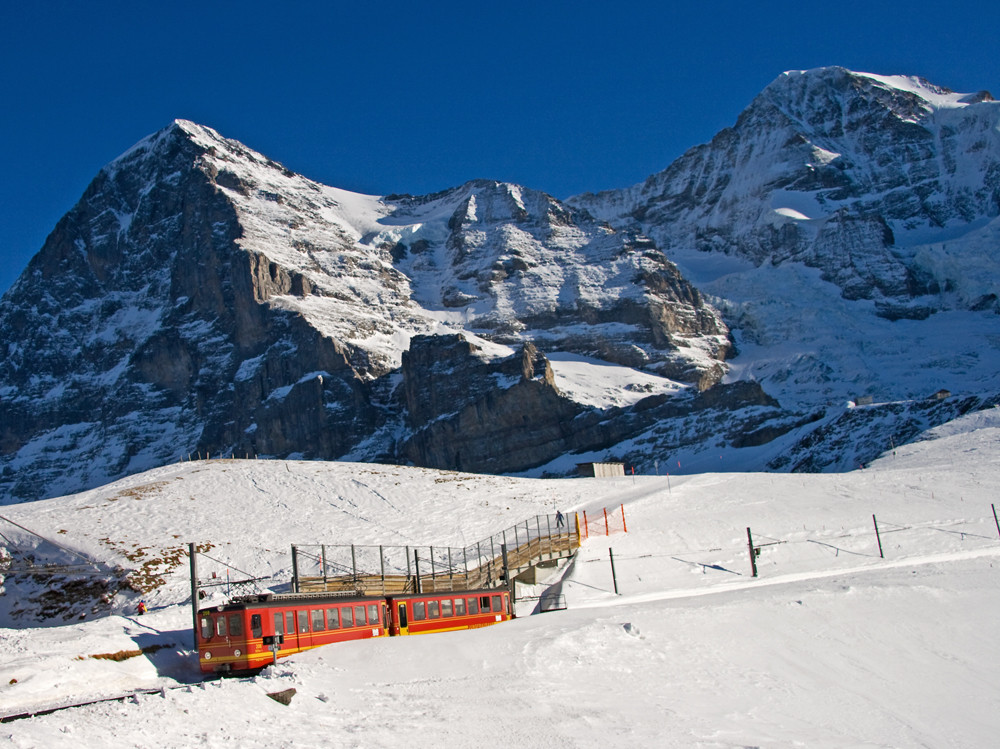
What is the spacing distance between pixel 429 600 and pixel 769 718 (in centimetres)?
1302

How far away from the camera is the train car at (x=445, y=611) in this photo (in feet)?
99.3

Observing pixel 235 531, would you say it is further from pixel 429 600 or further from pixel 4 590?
pixel 429 600

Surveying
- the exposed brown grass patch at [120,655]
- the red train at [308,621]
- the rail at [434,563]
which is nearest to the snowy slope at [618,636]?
the exposed brown grass patch at [120,655]

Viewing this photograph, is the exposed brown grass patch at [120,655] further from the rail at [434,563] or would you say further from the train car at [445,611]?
the rail at [434,563]

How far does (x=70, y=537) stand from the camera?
1770 inches

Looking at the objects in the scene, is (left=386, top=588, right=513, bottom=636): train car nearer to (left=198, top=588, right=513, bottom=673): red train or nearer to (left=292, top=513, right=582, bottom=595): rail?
(left=198, top=588, right=513, bottom=673): red train

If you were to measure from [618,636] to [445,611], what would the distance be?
6909 millimetres

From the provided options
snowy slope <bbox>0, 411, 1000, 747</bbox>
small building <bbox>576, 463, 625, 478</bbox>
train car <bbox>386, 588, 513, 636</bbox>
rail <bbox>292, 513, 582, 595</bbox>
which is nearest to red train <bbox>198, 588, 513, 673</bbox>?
train car <bbox>386, 588, 513, 636</bbox>

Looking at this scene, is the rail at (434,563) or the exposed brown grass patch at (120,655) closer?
the exposed brown grass patch at (120,655)

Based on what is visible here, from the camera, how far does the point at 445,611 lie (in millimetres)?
31797

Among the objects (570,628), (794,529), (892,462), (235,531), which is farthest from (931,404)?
(570,628)

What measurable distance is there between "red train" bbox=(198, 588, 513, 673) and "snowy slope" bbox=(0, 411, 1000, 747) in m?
1.68

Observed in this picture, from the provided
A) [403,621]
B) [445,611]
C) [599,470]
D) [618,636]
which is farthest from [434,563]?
[599,470]

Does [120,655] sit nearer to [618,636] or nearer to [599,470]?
[618,636]
